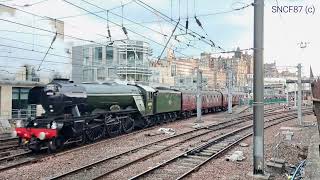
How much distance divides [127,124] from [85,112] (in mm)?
4107

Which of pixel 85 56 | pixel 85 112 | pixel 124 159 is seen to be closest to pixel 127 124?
pixel 85 112

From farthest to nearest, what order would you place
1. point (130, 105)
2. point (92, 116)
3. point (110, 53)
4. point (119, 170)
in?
1. point (110, 53)
2. point (130, 105)
3. point (92, 116)
4. point (119, 170)

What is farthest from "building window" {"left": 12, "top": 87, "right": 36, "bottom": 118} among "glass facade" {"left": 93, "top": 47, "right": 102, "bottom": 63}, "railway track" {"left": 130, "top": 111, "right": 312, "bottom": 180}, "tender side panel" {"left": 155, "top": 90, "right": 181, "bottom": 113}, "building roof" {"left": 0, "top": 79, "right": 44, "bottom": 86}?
"glass facade" {"left": 93, "top": 47, "right": 102, "bottom": 63}

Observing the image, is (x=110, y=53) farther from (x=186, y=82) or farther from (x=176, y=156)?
(x=176, y=156)

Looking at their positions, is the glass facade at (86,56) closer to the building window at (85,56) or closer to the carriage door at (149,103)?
the building window at (85,56)

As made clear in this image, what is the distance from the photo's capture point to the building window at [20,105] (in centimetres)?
3202

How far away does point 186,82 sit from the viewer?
68.5 m

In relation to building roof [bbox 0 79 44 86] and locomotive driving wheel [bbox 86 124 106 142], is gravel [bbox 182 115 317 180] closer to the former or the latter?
locomotive driving wheel [bbox 86 124 106 142]

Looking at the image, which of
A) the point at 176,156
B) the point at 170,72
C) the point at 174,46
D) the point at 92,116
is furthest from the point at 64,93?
the point at 170,72

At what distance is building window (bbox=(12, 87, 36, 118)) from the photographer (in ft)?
105

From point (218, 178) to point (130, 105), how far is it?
12.0 meters

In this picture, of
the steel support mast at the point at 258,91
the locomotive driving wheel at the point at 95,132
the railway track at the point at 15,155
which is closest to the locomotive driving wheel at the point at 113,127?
the locomotive driving wheel at the point at 95,132

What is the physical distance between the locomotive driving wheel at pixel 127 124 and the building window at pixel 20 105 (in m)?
12.9

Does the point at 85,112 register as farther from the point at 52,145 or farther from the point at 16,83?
the point at 16,83
